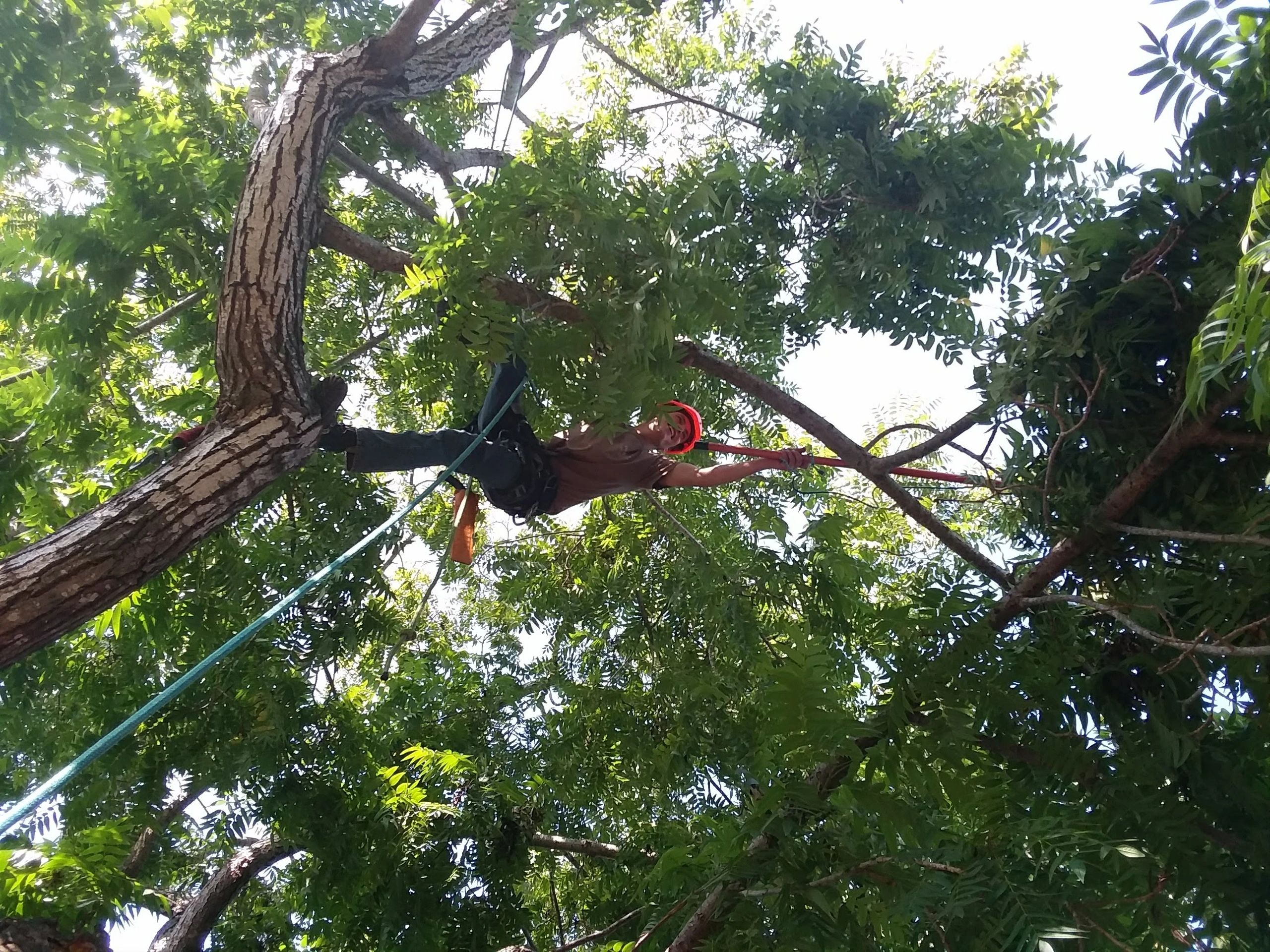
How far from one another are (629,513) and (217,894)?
375 cm

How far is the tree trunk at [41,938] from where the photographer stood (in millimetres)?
2863

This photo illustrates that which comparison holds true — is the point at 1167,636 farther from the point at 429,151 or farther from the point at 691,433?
the point at 429,151

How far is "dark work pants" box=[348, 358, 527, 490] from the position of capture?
300cm

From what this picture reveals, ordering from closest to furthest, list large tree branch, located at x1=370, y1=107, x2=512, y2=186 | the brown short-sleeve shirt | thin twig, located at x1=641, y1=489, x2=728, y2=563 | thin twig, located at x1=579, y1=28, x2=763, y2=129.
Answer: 1. the brown short-sleeve shirt
2. thin twig, located at x1=579, y1=28, x2=763, y2=129
3. thin twig, located at x1=641, y1=489, x2=728, y2=563
4. large tree branch, located at x1=370, y1=107, x2=512, y2=186

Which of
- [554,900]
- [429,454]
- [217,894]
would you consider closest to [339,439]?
[429,454]

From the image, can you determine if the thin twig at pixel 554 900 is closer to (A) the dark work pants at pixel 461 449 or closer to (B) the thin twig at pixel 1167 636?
(A) the dark work pants at pixel 461 449

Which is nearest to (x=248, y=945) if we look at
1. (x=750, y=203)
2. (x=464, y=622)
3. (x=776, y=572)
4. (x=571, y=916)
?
(x=571, y=916)

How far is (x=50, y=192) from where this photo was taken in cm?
673

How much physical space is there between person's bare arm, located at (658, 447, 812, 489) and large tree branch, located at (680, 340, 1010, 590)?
0.97 feet

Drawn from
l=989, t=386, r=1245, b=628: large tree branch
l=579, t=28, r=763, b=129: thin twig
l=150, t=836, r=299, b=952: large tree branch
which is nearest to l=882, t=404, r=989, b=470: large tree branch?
l=989, t=386, r=1245, b=628: large tree branch

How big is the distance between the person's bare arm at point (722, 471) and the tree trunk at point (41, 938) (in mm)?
2929

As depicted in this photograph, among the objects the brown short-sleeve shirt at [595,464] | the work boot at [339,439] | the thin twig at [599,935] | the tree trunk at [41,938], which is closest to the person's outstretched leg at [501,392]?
the brown short-sleeve shirt at [595,464]

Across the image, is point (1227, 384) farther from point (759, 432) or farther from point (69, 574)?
point (759, 432)

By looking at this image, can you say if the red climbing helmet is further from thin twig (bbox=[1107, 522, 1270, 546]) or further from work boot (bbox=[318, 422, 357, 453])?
thin twig (bbox=[1107, 522, 1270, 546])
